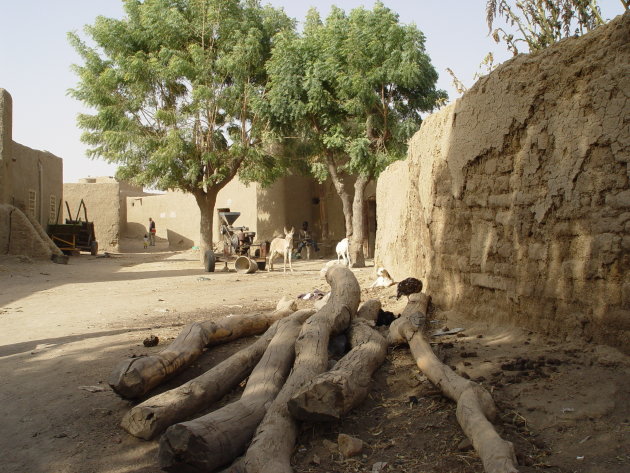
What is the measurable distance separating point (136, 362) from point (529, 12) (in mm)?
12002

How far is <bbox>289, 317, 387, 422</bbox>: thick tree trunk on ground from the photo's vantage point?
3377 millimetres

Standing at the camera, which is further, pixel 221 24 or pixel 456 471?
pixel 221 24

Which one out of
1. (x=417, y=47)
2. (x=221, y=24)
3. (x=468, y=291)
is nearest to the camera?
(x=468, y=291)

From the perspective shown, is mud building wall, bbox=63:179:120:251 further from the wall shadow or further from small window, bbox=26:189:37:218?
small window, bbox=26:189:37:218

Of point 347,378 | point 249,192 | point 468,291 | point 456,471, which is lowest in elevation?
point 456,471

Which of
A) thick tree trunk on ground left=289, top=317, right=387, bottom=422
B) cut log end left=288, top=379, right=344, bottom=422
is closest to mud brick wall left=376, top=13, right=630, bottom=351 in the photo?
thick tree trunk on ground left=289, top=317, right=387, bottom=422

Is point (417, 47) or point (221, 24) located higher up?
point (221, 24)

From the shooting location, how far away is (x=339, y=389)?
350 cm

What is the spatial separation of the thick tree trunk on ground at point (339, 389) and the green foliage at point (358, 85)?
11829 millimetres

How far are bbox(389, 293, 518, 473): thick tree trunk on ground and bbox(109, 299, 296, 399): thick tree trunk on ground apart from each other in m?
1.54

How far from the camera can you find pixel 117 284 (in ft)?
39.9

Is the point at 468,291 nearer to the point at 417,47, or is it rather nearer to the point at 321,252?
the point at 417,47

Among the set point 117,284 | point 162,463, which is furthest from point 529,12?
point 162,463

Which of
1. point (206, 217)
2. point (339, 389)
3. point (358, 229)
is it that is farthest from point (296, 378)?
point (206, 217)
